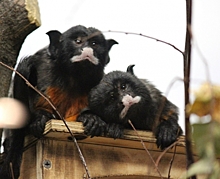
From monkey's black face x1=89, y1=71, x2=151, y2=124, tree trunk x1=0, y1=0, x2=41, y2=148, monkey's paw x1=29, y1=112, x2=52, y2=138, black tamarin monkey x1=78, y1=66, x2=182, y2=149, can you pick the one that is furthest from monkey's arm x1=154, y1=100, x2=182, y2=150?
tree trunk x1=0, y1=0, x2=41, y2=148

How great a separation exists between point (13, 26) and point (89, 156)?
A: 2.51 ft

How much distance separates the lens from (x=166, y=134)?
2.72m

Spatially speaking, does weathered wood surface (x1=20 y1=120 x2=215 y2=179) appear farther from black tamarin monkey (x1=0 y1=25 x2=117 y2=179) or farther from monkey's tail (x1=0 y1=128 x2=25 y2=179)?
black tamarin monkey (x1=0 y1=25 x2=117 y2=179)

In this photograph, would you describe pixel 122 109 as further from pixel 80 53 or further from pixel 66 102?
pixel 66 102

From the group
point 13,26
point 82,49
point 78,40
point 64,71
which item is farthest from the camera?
point 64,71

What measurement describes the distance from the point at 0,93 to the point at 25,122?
0.46 metres

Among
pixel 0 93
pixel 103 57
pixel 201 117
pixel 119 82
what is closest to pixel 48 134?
pixel 0 93

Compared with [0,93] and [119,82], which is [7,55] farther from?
[119,82]

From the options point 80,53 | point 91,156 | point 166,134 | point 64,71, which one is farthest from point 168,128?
point 64,71

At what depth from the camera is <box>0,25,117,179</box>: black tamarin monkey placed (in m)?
2.96

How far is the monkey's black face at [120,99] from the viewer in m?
2.64

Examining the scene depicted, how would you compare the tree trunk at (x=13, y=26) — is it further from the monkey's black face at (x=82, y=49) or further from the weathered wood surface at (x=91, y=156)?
the monkey's black face at (x=82, y=49)

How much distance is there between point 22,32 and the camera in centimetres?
229

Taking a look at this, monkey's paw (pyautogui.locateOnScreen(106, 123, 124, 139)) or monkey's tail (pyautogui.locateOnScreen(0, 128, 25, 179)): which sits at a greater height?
monkey's paw (pyautogui.locateOnScreen(106, 123, 124, 139))
